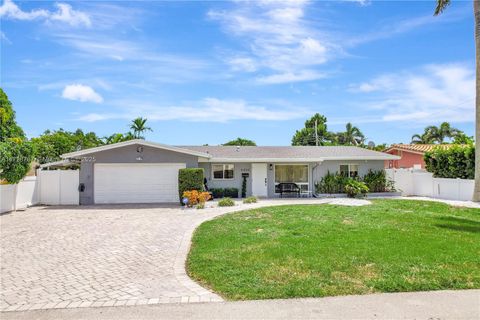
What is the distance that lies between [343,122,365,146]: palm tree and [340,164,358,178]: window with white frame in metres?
33.6

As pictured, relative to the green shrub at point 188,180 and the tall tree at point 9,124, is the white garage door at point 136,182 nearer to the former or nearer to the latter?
the green shrub at point 188,180

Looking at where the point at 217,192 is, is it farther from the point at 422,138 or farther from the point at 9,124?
the point at 422,138


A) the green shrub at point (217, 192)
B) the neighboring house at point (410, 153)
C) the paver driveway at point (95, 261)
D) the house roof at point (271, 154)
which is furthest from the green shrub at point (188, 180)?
the neighboring house at point (410, 153)

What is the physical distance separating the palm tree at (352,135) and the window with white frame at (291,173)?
34.3 meters

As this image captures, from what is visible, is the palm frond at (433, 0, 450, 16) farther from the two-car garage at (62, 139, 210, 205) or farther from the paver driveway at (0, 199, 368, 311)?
the paver driveway at (0, 199, 368, 311)

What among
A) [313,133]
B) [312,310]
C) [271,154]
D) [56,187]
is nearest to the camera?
[312,310]

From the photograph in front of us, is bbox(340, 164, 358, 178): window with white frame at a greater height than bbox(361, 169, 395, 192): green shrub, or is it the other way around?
bbox(340, 164, 358, 178): window with white frame

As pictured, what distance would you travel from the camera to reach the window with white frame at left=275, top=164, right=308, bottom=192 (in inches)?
914

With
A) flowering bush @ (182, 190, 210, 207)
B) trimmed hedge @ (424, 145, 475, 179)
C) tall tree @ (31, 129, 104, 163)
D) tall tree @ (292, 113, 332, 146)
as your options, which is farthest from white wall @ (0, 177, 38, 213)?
tall tree @ (292, 113, 332, 146)

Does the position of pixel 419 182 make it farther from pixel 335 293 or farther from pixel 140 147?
pixel 335 293

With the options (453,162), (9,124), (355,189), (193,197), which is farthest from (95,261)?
(9,124)

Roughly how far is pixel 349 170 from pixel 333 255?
55.2ft

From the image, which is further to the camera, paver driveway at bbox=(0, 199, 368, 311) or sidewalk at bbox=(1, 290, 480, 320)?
paver driveway at bbox=(0, 199, 368, 311)

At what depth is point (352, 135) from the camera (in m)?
55.9
